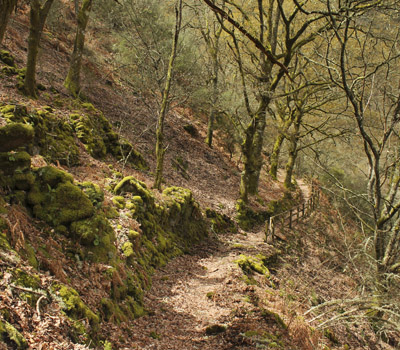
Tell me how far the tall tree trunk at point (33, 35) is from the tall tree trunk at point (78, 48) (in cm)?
286

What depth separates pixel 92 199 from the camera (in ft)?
21.5

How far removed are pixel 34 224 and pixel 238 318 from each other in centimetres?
404

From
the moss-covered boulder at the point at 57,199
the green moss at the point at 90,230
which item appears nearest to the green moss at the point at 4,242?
the moss-covered boulder at the point at 57,199

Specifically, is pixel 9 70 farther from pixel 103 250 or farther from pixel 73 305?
pixel 73 305

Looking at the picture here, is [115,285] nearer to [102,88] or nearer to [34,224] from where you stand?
[34,224]

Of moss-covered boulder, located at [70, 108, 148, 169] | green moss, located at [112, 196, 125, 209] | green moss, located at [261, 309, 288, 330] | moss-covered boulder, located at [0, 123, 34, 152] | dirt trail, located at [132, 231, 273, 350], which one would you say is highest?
moss-covered boulder, located at [70, 108, 148, 169]

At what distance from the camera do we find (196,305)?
6.53 meters

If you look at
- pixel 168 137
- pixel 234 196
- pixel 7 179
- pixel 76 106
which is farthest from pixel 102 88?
pixel 7 179

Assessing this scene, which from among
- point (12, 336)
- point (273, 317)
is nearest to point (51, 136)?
point (12, 336)

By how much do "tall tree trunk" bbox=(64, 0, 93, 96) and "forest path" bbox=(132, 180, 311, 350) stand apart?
881 cm

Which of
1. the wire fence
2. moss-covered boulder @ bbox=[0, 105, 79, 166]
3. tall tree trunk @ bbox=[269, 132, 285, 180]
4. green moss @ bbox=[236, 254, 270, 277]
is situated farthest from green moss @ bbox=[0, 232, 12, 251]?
tall tree trunk @ bbox=[269, 132, 285, 180]

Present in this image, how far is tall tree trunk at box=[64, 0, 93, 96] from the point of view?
12.8m

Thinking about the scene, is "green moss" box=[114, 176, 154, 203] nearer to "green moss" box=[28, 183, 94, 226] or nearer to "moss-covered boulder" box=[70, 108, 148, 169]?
"moss-covered boulder" box=[70, 108, 148, 169]

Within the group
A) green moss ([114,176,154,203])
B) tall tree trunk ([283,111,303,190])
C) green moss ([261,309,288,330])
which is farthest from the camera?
tall tree trunk ([283,111,303,190])
